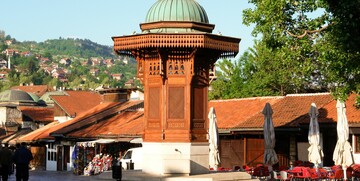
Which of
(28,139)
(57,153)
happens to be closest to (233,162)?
(57,153)

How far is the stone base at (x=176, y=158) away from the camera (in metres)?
20.2

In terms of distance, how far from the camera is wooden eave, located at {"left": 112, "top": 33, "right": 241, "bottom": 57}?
20.4 m

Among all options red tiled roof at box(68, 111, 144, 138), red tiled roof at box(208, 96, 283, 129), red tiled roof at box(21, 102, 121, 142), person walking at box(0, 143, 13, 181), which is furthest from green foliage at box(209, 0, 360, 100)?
red tiled roof at box(21, 102, 121, 142)

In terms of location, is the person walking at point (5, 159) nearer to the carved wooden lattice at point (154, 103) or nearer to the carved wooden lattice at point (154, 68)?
the carved wooden lattice at point (154, 103)

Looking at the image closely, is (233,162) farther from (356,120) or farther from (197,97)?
(197,97)

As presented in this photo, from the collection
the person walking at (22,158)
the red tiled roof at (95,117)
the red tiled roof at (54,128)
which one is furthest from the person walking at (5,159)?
the red tiled roof at (54,128)

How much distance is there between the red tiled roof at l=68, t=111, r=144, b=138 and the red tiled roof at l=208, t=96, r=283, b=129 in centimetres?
462

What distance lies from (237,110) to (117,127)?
24.2 ft

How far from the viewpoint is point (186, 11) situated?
21344 mm

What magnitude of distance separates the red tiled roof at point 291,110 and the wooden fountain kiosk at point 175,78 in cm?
1226

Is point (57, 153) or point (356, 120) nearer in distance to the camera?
point (356, 120)

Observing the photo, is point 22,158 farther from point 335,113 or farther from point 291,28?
point 335,113

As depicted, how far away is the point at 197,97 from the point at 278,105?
1692 cm

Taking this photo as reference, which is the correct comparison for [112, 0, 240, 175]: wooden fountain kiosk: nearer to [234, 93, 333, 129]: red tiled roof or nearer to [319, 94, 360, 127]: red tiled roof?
[319, 94, 360, 127]: red tiled roof
